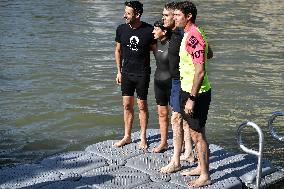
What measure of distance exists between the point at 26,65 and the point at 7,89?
8.64 ft

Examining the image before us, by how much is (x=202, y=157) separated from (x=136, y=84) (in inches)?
71.1

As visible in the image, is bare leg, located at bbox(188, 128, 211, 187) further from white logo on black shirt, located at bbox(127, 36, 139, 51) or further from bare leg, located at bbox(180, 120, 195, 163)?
white logo on black shirt, located at bbox(127, 36, 139, 51)

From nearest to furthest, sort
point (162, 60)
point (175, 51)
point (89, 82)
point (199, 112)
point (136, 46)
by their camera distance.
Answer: point (199, 112) → point (175, 51) → point (162, 60) → point (136, 46) → point (89, 82)

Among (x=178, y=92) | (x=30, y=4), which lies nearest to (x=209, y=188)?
(x=178, y=92)

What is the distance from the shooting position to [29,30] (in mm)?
21844

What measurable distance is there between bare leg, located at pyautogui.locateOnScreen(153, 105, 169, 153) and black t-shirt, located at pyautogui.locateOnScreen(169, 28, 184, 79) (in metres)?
0.73

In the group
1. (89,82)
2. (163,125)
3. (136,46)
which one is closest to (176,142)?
(163,125)

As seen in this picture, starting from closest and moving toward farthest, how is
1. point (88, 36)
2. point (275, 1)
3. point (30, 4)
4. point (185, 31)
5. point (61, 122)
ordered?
point (185, 31) < point (61, 122) < point (88, 36) < point (30, 4) < point (275, 1)

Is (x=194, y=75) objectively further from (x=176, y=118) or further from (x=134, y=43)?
(x=134, y=43)

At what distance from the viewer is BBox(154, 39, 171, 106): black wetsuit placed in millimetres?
7012

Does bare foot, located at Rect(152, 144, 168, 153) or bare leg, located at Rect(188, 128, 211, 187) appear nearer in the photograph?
bare leg, located at Rect(188, 128, 211, 187)

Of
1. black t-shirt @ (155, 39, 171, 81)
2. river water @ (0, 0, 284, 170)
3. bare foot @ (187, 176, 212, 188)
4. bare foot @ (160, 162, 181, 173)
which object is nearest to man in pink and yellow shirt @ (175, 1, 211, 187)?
bare foot @ (187, 176, 212, 188)

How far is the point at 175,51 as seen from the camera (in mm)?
6648

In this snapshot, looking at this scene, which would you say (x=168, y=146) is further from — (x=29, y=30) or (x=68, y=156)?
(x=29, y=30)
